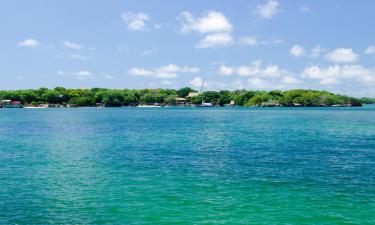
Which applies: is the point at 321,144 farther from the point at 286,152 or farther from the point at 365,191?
the point at 365,191

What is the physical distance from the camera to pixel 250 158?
43.0m

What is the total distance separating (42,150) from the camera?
51500 millimetres

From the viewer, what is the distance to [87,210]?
23641 millimetres

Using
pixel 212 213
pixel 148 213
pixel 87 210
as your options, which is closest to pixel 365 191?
pixel 212 213

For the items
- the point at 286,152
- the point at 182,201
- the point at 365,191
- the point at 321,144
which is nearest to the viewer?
the point at 182,201

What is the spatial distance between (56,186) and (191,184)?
9.33m

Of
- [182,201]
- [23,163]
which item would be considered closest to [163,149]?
[23,163]

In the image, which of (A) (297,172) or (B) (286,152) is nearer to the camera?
(A) (297,172)

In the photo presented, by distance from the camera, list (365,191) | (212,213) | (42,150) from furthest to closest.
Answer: (42,150) → (365,191) → (212,213)

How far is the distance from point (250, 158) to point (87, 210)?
22.7 m

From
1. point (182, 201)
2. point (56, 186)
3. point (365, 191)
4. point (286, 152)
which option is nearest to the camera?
point (182, 201)

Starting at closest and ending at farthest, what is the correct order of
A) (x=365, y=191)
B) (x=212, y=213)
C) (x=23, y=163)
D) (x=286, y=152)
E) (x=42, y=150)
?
(x=212, y=213) → (x=365, y=191) → (x=23, y=163) → (x=286, y=152) → (x=42, y=150)

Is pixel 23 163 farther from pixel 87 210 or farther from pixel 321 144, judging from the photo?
pixel 321 144

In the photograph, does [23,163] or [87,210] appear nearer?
[87,210]
